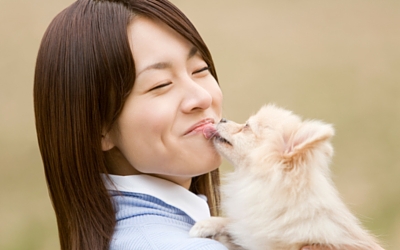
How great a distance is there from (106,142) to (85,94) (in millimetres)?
203

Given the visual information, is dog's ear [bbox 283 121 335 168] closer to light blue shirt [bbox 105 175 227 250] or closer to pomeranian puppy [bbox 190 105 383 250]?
pomeranian puppy [bbox 190 105 383 250]

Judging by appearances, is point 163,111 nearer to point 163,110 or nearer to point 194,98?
point 163,110

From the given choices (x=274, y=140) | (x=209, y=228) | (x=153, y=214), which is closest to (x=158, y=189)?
(x=153, y=214)

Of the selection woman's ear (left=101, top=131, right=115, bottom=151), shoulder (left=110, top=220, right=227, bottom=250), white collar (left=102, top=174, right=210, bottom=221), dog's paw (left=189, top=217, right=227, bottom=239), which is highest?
woman's ear (left=101, top=131, right=115, bottom=151)

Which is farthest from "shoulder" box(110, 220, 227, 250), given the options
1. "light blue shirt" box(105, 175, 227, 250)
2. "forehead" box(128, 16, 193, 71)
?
"forehead" box(128, 16, 193, 71)

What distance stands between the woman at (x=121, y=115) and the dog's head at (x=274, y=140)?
0.10 meters

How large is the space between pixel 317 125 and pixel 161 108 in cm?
51

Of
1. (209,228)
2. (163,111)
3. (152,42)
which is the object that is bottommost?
(209,228)

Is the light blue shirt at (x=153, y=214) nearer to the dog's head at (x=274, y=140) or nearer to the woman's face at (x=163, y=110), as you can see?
the woman's face at (x=163, y=110)

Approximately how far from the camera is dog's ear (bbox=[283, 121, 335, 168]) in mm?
1388

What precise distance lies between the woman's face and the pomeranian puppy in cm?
11

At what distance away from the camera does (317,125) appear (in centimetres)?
149

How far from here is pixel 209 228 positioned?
5.22ft

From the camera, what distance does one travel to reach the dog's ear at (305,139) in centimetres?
139
